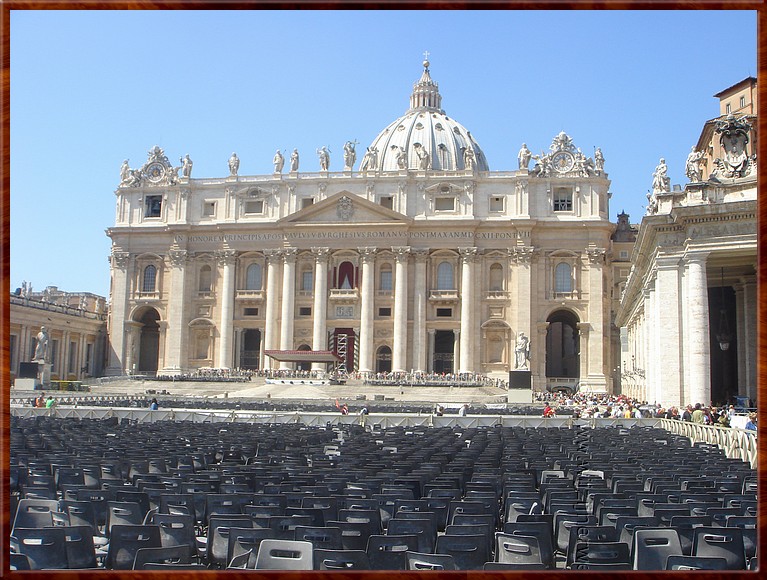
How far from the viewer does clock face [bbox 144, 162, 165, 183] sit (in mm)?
90875

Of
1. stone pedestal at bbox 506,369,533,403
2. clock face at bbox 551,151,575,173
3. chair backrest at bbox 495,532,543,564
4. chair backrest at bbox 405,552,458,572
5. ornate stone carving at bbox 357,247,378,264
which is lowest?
chair backrest at bbox 495,532,543,564

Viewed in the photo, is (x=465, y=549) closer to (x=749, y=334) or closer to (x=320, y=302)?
(x=749, y=334)

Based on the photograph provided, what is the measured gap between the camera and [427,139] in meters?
117

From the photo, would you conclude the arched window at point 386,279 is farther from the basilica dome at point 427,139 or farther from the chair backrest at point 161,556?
the chair backrest at point 161,556

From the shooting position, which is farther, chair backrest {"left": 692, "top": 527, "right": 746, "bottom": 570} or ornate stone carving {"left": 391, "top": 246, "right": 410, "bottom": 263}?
ornate stone carving {"left": 391, "top": 246, "right": 410, "bottom": 263}

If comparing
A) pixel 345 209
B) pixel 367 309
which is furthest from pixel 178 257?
pixel 367 309

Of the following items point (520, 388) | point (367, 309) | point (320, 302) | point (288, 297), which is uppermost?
point (288, 297)

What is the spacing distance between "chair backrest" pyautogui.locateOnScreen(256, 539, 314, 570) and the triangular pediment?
7525 cm

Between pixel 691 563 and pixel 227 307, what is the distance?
80.7 m

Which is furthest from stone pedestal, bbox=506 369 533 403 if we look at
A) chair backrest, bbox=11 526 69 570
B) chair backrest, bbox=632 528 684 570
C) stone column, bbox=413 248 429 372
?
chair backrest, bbox=11 526 69 570

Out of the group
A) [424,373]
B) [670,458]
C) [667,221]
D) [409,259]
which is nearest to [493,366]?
[424,373]

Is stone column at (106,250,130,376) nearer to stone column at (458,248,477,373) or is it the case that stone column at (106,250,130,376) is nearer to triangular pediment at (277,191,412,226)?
triangular pediment at (277,191,412,226)

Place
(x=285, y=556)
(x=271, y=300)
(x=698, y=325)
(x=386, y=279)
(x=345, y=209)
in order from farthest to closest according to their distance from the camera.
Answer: (x=271, y=300), (x=386, y=279), (x=345, y=209), (x=698, y=325), (x=285, y=556)

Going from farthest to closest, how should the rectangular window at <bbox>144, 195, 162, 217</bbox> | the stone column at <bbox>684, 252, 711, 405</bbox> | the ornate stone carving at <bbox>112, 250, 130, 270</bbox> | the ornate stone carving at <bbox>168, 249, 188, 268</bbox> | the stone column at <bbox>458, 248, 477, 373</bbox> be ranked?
the rectangular window at <bbox>144, 195, 162, 217</bbox> < the ornate stone carving at <bbox>112, 250, 130, 270</bbox> < the ornate stone carving at <bbox>168, 249, 188, 268</bbox> < the stone column at <bbox>458, 248, 477, 373</bbox> < the stone column at <bbox>684, 252, 711, 405</bbox>
